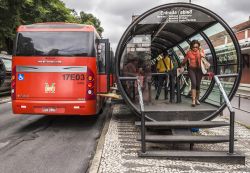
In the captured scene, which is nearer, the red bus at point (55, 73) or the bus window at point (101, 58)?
the red bus at point (55, 73)

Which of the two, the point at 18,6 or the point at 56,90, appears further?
the point at 18,6

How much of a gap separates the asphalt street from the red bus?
2.12 feet

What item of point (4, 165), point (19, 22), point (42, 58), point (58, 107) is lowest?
point (4, 165)

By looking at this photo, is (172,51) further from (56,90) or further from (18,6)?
(18,6)

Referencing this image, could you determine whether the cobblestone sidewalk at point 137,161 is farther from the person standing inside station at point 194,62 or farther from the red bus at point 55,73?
the red bus at point 55,73

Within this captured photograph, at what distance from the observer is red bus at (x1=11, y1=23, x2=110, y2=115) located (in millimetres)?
9000

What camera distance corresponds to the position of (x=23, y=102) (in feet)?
29.6

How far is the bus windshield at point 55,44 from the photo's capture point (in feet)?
30.0

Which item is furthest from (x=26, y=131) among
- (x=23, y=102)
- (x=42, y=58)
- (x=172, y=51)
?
(x=172, y=51)

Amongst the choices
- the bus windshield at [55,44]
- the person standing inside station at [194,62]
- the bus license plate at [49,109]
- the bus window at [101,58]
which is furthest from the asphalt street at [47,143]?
the person standing inside station at [194,62]

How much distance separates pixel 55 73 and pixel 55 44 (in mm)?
797

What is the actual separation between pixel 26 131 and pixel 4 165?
319 centimetres

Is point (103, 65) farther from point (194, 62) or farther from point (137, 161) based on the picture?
point (137, 161)

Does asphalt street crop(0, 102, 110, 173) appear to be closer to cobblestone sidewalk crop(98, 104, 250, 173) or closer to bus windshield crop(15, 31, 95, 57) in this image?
cobblestone sidewalk crop(98, 104, 250, 173)
